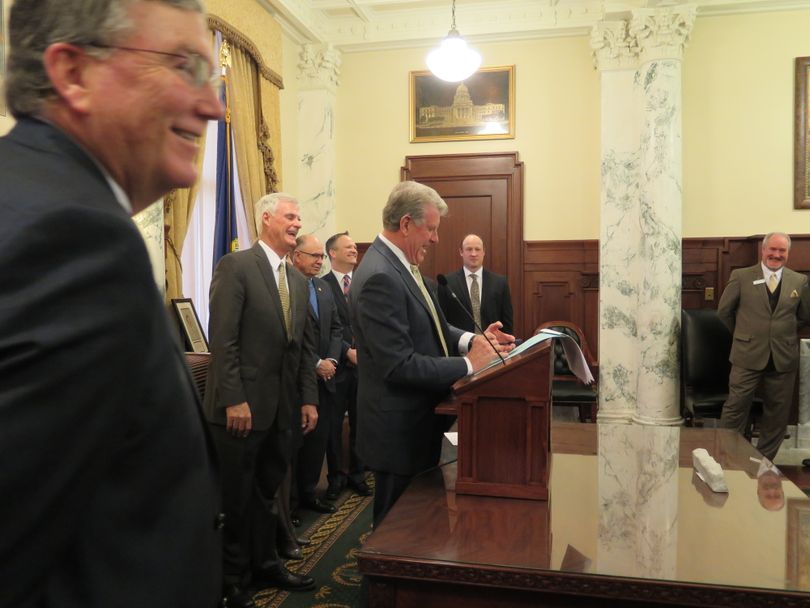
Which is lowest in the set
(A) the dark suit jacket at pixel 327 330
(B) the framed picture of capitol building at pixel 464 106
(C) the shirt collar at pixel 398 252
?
(A) the dark suit jacket at pixel 327 330

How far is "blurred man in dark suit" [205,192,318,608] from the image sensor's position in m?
2.79

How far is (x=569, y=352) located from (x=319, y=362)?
2128mm

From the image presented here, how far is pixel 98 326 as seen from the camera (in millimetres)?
615

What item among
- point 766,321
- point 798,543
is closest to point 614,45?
point 766,321

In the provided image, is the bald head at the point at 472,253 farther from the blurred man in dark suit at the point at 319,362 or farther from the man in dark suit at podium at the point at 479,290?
the blurred man in dark suit at the point at 319,362

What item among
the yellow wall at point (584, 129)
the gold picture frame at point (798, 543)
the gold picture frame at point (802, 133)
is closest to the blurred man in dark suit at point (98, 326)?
the gold picture frame at point (798, 543)

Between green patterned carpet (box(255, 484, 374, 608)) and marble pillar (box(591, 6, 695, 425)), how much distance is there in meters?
3.06

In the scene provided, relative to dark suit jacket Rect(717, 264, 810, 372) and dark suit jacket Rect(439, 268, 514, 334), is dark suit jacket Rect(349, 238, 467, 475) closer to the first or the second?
dark suit jacket Rect(439, 268, 514, 334)

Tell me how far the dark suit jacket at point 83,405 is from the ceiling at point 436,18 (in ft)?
20.2

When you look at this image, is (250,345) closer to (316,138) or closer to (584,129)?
(316,138)

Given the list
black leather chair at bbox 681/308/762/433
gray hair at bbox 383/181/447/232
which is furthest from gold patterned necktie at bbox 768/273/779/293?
gray hair at bbox 383/181/447/232

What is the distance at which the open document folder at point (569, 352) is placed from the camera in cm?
220

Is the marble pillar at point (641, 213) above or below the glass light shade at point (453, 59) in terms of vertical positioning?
below

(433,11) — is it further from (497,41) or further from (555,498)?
(555,498)
